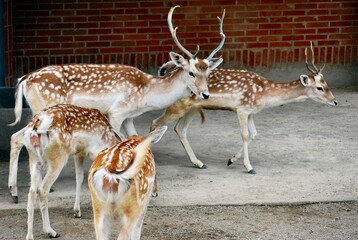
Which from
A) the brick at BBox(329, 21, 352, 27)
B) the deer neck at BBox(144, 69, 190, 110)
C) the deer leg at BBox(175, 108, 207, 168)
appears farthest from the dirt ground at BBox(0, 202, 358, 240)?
the brick at BBox(329, 21, 352, 27)

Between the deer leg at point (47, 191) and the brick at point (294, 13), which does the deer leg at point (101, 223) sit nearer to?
the deer leg at point (47, 191)

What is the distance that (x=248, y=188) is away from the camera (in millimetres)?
10711

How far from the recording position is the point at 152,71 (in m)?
15.1

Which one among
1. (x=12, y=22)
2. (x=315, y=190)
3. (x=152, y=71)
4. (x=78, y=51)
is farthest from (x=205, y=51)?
(x=315, y=190)

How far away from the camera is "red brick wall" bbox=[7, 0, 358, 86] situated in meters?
14.8

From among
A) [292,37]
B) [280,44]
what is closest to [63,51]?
Result: [280,44]

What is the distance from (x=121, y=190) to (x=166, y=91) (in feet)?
12.5

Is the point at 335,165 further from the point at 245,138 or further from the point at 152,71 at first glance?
the point at 152,71

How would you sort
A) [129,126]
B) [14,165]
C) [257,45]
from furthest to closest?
[257,45]
[129,126]
[14,165]

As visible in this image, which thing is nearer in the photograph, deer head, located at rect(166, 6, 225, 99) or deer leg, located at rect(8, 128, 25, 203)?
deer leg, located at rect(8, 128, 25, 203)

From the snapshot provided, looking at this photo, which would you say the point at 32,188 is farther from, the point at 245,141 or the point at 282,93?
the point at 282,93

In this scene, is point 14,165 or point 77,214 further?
point 14,165

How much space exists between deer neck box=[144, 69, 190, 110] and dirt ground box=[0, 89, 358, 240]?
31.0 inches

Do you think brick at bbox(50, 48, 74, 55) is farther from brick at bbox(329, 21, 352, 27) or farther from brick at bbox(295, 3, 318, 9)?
brick at bbox(329, 21, 352, 27)
